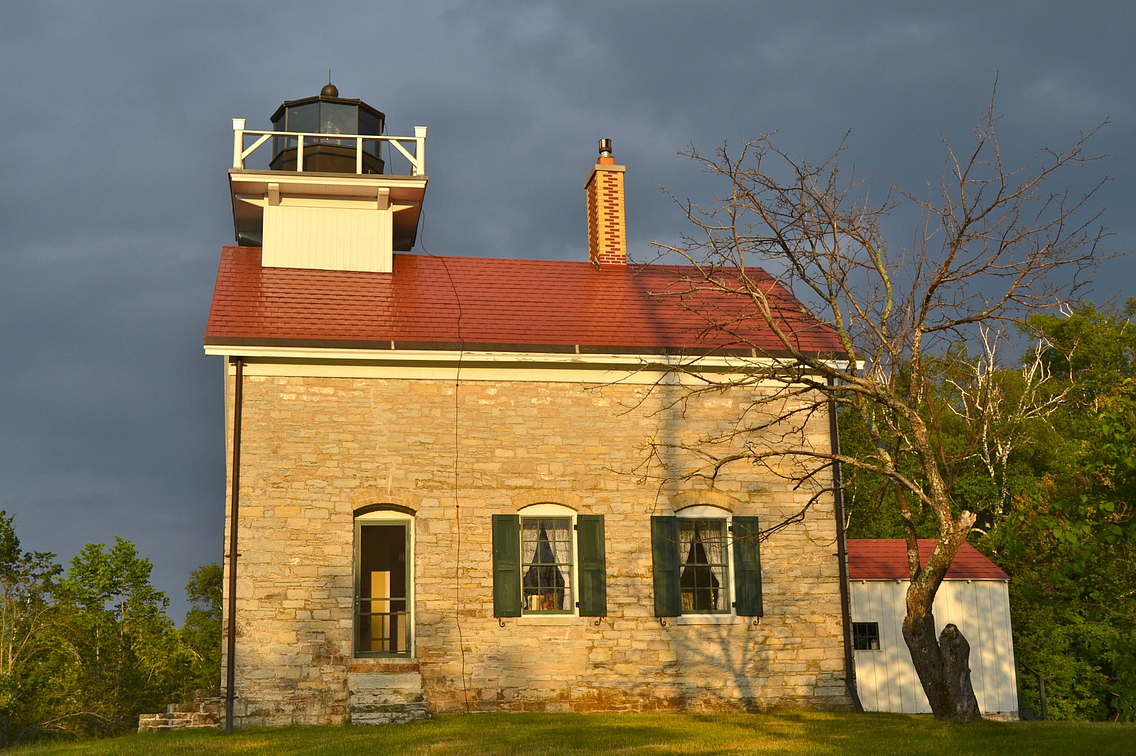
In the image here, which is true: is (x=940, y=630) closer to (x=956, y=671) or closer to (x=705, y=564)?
(x=705, y=564)

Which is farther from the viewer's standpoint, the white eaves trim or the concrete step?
the white eaves trim

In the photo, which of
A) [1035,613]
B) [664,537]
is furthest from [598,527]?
[1035,613]

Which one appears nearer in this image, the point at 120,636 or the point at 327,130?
the point at 327,130

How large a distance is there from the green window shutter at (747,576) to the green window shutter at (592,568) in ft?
5.68

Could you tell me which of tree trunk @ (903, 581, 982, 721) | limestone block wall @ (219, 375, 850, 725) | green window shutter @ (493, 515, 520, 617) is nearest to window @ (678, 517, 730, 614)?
limestone block wall @ (219, 375, 850, 725)

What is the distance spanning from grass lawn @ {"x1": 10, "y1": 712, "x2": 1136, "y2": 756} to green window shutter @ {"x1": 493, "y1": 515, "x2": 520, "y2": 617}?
51.4 inches

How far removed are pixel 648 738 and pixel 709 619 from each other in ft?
10.8

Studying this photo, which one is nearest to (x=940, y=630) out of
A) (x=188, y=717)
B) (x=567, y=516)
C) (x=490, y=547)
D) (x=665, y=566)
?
(x=665, y=566)

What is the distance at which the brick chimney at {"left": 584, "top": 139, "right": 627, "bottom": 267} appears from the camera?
1756 centimetres

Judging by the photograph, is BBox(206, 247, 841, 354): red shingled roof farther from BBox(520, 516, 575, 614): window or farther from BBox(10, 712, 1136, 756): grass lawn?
BBox(10, 712, 1136, 756): grass lawn

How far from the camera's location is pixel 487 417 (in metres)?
13.6

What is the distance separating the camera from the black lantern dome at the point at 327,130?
1781 centimetres

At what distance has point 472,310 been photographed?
48.3ft

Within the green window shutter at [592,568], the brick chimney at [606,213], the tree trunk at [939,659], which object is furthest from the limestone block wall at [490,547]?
the brick chimney at [606,213]
